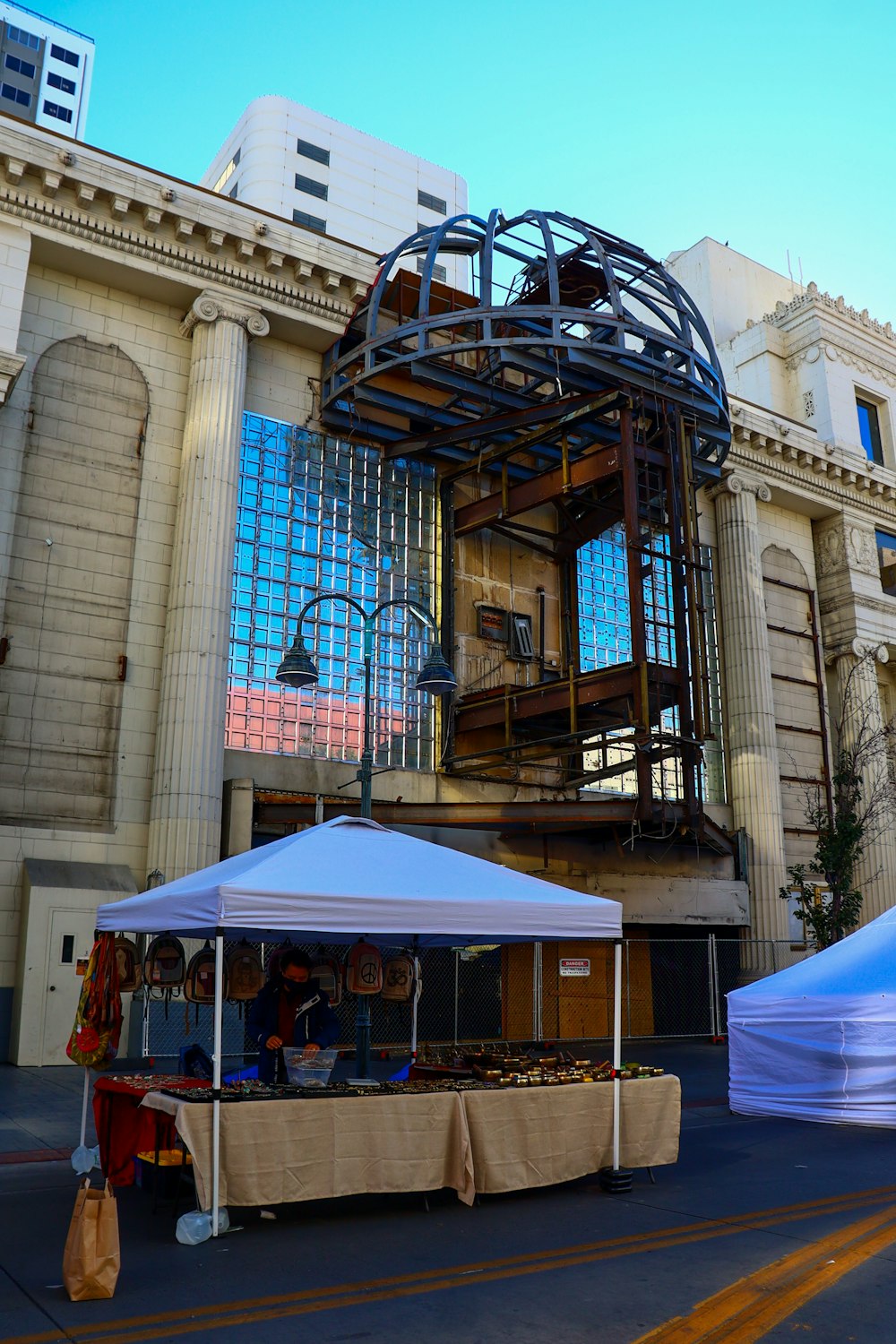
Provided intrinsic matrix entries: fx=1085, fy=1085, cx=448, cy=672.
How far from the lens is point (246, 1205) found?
7.81 metres

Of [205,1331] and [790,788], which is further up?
[790,788]

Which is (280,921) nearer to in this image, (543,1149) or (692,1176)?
(543,1149)

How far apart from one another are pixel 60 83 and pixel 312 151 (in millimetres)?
52819

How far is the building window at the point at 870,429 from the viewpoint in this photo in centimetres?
3588

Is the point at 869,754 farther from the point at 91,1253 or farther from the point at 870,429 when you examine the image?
Answer: the point at 91,1253

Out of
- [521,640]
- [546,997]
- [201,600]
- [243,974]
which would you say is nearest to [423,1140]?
[243,974]

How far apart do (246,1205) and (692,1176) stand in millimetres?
4605

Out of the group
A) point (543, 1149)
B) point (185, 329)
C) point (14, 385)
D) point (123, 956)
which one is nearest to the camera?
point (543, 1149)

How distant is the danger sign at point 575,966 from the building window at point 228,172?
49.4m

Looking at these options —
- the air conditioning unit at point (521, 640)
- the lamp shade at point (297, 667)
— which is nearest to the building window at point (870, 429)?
the air conditioning unit at point (521, 640)

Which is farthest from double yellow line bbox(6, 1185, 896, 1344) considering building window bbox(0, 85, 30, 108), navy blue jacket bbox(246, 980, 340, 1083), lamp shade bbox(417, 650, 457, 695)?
building window bbox(0, 85, 30, 108)

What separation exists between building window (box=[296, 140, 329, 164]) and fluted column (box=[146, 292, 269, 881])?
39470 mm

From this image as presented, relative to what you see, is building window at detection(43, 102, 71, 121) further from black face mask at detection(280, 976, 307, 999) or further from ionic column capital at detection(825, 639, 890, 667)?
black face mask at detection(280, 976, 307, 999)

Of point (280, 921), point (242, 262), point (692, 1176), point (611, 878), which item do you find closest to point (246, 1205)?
point (280, 921)
